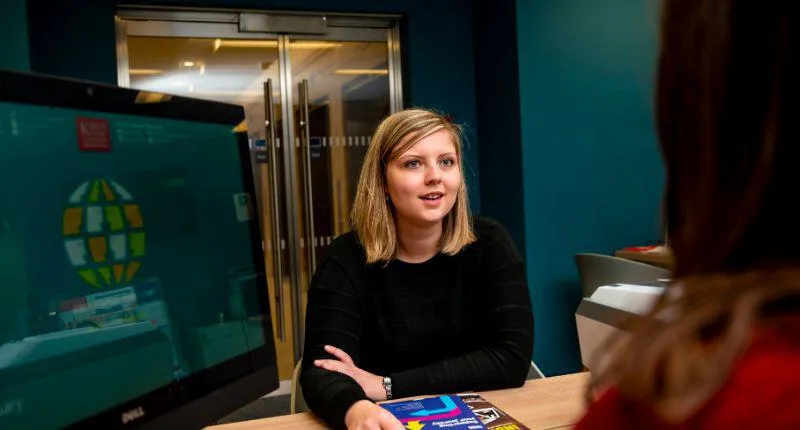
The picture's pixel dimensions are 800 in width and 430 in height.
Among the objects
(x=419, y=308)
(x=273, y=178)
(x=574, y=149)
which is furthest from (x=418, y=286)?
(x=574, y=149)

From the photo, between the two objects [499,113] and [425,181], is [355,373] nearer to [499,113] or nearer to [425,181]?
[425,181]

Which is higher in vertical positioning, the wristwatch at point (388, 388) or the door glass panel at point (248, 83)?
the door glass panel at point (248, 83)

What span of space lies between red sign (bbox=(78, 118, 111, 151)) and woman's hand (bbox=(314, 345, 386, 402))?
966 millimetres

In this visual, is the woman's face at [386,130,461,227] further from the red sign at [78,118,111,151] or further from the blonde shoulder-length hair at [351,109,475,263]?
the red sign at [78,118,111,151]

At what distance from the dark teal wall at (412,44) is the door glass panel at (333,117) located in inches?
8.8

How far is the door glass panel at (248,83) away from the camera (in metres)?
4.27

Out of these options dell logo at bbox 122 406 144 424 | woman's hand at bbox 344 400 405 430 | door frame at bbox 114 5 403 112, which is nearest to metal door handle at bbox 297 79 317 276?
door frame at bbox 114 5 403 112

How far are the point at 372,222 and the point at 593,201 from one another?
111 inches

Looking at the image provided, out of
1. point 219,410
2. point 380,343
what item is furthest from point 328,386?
point 219,410

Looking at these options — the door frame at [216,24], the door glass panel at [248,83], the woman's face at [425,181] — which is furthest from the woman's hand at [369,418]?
the door frame at [216,24]

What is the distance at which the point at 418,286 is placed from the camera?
193 centimetres

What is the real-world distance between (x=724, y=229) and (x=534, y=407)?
1.11 metres

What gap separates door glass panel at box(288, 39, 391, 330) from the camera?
449 centimetres

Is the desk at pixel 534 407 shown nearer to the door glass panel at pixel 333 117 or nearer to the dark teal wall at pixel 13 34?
the dark teal wall at pixel 13 34
